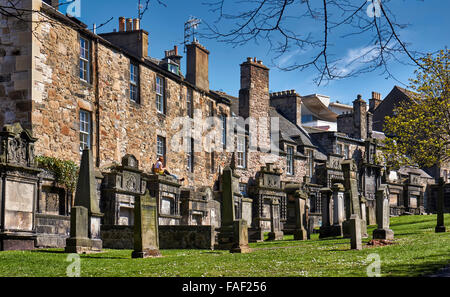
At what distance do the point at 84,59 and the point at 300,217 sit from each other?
11.3 metres

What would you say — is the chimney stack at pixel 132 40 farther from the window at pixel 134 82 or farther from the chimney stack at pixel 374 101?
the chimney stack at pixel 374 101

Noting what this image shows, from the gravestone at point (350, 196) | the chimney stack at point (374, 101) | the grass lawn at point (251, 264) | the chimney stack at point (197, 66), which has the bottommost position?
the grass lawn at point (251, 264)

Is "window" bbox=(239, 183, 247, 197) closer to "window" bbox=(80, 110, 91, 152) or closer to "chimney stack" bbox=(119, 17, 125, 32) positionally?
"chimney stack" bbox=(119, 17, 125, 32)

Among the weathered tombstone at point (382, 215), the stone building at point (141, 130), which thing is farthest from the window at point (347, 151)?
the weathered tombstone at point (382, 215)

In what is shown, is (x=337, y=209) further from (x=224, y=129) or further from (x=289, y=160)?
(x=289, y=160)

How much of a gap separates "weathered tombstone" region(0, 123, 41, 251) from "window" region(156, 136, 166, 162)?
13.4m

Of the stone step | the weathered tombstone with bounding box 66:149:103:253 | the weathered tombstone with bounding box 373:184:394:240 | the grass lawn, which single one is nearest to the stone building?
the stone step

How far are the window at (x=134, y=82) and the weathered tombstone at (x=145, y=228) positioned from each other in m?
15.1

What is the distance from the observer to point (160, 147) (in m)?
33.9

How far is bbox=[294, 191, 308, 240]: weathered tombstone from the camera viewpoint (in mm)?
26875

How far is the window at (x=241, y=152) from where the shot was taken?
1681 inches
